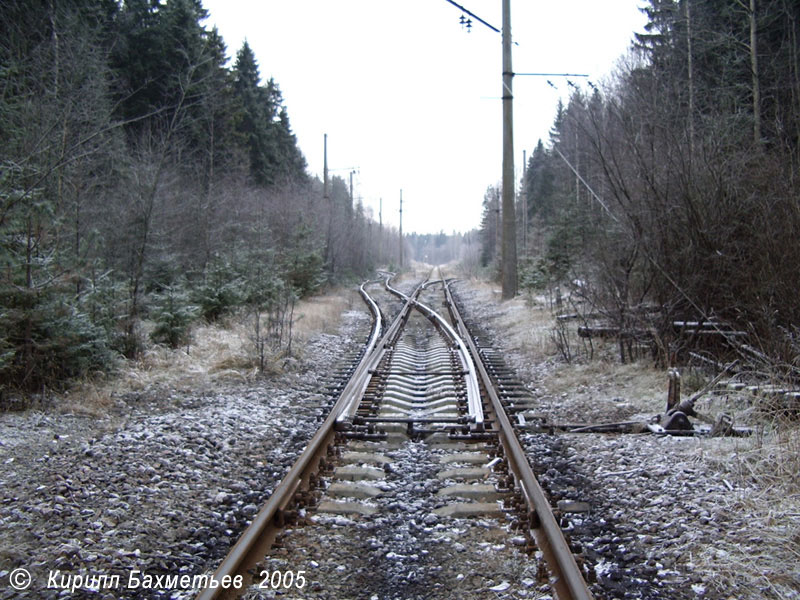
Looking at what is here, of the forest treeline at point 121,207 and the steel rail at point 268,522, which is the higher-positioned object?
the forest treeline at point 121,207

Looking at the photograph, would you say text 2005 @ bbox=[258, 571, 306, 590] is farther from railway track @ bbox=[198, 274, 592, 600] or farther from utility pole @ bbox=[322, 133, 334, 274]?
utility pole @ bbox=[322, 133, 334, 274]

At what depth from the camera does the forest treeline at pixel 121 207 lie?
6766mm

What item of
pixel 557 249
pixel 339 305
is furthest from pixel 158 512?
pixel 557 249

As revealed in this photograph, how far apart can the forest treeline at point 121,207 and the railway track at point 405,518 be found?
3.57 metres

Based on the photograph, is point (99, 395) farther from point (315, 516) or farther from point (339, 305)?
point (339, 305)

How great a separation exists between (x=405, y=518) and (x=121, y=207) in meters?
13.0

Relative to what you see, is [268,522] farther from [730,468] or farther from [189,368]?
[189,368]

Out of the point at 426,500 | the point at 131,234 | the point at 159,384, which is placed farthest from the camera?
the point at 131,234

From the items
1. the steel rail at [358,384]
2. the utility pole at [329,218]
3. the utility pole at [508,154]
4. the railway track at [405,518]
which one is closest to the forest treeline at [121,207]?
the utility pole at [329,218]

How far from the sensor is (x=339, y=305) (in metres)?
20.8

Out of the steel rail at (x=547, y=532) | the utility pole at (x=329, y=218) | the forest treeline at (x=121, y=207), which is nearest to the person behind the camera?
the steel rail at (x=547, y=532)

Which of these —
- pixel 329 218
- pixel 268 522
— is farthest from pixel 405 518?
pixel 329 218

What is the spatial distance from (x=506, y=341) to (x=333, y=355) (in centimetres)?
383

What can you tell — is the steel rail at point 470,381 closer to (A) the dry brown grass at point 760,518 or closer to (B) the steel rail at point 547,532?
(B) the steel rail at point 547,532
